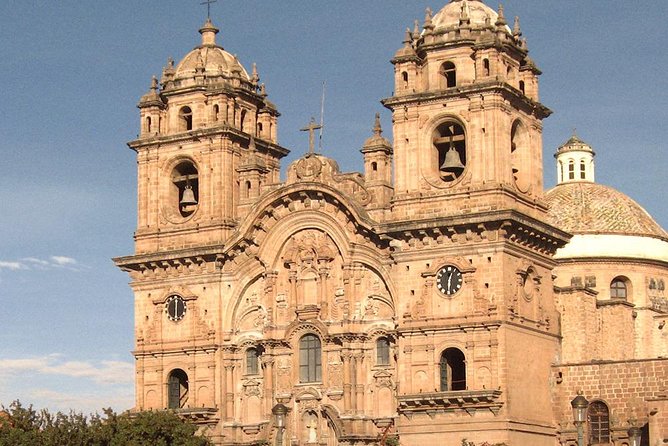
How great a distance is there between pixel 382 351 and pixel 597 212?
1608 centimetres

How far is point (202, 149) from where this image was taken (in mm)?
67562

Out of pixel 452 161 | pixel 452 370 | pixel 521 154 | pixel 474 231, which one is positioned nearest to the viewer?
pixel 474 231

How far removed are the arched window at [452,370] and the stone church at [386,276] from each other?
0.07m

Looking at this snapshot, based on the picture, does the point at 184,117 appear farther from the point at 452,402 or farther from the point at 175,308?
the point at 452,402

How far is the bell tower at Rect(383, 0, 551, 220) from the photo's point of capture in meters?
60.6

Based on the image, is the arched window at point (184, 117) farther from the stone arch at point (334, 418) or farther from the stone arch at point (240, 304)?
the stone arch at point (334, 418)

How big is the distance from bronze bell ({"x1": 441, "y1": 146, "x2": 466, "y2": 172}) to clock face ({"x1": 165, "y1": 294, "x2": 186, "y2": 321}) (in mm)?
12219

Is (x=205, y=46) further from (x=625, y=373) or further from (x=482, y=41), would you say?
(x=625, y=373)

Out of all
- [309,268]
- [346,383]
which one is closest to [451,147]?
[309,268]

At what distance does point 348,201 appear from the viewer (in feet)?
206

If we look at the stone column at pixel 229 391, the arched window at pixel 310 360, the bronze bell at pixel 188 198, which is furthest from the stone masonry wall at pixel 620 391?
the bronze bell at pixel 188 198

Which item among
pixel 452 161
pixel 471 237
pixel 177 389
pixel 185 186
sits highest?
pixel 185 186

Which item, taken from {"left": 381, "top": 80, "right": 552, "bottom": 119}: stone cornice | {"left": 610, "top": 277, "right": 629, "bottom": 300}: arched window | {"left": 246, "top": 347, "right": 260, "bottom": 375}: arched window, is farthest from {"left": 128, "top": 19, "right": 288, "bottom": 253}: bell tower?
{"left": 610, "top": 277, "right": 629, "bottom": 300}: arched window

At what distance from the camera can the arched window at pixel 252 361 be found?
65188 millimetres
